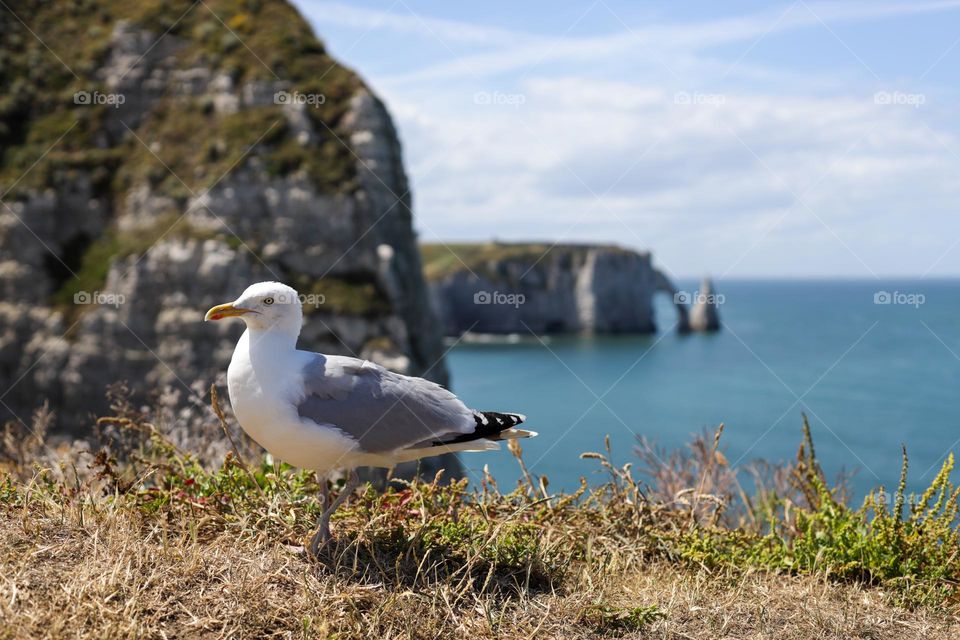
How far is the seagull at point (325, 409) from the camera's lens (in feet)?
17.0

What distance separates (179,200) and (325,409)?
42.0 meters

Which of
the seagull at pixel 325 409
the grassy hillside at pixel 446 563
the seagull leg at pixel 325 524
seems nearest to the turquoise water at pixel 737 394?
the grassy hillside at pixel 446 563

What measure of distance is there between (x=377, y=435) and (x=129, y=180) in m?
45.2

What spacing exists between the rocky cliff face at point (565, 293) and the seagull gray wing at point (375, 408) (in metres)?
130

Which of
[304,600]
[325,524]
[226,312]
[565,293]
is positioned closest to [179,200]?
A: [226,312]

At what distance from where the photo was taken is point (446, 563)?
542 centimetres

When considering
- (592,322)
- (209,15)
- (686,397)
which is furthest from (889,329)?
(209,15)

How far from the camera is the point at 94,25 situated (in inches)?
2035

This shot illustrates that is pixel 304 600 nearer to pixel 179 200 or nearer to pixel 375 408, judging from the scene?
pixel 375 408

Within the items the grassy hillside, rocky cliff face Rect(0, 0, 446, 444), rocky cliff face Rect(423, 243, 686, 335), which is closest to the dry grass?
the grassy hillside

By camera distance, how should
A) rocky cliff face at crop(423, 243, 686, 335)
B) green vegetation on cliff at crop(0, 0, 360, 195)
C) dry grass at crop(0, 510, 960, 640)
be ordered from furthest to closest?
rocky cliff face at crop(423, 243, 686, 335)
green vegetation on cliff at crop(0, 0, 360, 195)
dry grass at crop(0, 510, 960, 640)

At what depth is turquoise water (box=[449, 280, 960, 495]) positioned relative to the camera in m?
52.4

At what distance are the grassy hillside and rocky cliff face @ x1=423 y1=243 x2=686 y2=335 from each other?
12899 cm

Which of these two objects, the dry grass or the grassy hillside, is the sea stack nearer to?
the grassy hillside
